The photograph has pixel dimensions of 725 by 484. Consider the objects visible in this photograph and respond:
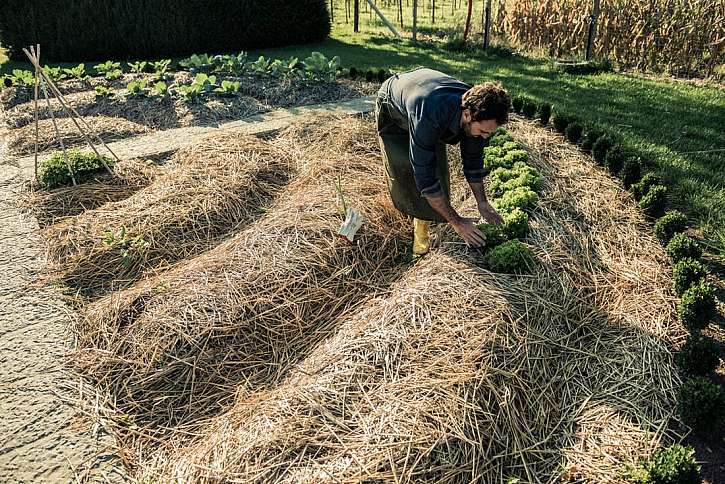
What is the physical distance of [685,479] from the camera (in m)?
Answer: 2.41

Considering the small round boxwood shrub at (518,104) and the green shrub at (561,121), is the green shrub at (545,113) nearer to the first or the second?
the green shrub at (561,121)

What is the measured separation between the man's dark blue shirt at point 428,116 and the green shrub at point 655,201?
214cm

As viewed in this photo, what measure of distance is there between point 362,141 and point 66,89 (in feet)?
20.1

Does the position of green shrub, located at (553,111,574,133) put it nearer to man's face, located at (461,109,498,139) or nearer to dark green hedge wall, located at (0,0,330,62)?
man's face, located at (461,109,498,139)

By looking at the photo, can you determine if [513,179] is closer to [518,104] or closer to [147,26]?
[518,104]

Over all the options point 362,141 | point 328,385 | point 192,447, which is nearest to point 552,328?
point 328,385

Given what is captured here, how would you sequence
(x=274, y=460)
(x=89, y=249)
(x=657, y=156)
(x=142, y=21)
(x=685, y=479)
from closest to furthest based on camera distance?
1. (x=685, y=479)
2. (x=274, y=460)
3. (x=89, y=249)
4. (x=657, y=156)
5. (x=142, y=21)

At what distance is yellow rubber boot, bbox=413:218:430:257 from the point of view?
425 cm

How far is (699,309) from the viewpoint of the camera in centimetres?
338

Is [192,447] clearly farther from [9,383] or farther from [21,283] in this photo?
[21,283]

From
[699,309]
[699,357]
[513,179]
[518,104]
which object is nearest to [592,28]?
[518,104]

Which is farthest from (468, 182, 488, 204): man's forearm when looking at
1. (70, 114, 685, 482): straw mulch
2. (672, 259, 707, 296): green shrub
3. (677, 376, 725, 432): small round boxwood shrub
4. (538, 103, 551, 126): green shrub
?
(538, 103, 551, 126): green shrub

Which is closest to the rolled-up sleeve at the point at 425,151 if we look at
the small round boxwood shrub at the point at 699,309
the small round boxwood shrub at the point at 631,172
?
the small round boxwood shrub at the point at 699,309

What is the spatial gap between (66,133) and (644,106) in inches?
343
